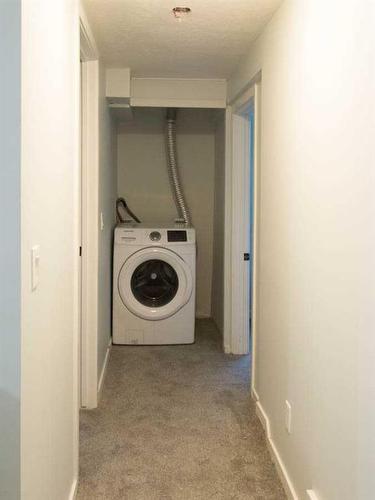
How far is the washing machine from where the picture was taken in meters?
3.92

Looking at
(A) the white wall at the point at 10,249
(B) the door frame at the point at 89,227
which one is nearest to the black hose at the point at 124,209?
(B) the door frame at the point at 89,227

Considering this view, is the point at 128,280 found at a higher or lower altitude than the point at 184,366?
higher

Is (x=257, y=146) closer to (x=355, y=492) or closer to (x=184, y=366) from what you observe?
(x=184, y=366)

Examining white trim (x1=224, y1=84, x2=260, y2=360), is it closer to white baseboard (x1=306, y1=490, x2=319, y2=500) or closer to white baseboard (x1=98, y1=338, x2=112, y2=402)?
white baseboard (x1=98, y1=338, x2=112, y2=402)

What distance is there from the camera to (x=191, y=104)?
3586 millimetres

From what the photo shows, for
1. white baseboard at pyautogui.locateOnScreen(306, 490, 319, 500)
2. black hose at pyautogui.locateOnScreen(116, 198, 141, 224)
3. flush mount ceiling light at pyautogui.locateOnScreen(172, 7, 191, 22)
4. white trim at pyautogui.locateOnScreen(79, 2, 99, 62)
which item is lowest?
white baseboard at pyautogui.locateOnScreen(306, 490, 319, 500)

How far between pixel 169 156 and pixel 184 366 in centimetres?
199

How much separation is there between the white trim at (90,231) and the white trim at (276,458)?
92cm

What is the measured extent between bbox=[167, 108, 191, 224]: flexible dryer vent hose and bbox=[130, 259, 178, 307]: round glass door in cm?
56

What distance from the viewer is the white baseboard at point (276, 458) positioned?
191 centimetres

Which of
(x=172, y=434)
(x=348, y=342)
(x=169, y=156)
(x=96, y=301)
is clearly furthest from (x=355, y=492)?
(x=169, y=156)

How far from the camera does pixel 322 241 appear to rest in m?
1.58

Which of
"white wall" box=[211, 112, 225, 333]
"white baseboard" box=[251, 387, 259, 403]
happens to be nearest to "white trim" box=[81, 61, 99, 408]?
"white baseboard" box=[251, 387, 259, 403]

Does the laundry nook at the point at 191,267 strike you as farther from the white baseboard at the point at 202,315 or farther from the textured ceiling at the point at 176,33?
the white baseboard at the point at 202,315
